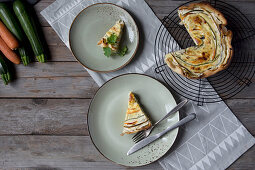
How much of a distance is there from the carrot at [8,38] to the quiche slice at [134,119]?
50.6 inches

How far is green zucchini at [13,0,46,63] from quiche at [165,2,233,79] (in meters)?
1.31

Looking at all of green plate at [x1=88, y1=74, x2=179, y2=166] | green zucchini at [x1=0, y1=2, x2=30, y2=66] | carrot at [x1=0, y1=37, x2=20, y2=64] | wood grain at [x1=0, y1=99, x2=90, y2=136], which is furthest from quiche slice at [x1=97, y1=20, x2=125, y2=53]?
carrot at [x1=0, y1=37, x2=20, y2=64]

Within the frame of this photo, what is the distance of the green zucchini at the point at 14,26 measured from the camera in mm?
2672

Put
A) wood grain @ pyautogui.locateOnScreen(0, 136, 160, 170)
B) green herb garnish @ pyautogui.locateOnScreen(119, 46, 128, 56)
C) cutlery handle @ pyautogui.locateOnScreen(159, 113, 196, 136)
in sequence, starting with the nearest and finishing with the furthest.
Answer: cutlery handle @ pyautogui.locateOnScreen(159, 113, 196, 136) < green herb garnish @ pyautogui.locateOnScreen(119, 46, 128, 56) < wood grain @ pyautogui.locateOnScreen(0, 136, 160, 170)

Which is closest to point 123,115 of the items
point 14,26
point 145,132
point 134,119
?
point 134,119

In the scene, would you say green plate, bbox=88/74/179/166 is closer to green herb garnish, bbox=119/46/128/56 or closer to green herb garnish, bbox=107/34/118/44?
green herb garnish, bbox=119/46/128/56

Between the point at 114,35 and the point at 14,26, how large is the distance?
3.43ft

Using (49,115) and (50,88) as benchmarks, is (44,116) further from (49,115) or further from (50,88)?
(50,88)

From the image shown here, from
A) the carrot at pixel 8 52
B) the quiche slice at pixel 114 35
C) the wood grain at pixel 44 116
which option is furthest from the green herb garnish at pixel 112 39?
the carrot at pixel 8 52

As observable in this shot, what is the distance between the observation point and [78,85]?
279 centimetres

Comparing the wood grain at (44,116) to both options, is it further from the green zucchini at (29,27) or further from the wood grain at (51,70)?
the green zucchini at (29,27)

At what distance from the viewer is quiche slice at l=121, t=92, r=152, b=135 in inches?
102

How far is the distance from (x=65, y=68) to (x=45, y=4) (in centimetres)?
72

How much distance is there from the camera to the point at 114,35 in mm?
2590
